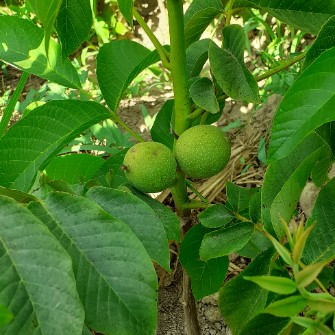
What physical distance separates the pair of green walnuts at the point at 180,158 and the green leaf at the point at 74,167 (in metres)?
0.20

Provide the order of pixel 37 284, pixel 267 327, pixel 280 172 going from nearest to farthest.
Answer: pixel 37 284
pixel 267 327
pixel 280 172

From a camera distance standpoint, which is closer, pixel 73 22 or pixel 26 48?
pixel 73 22

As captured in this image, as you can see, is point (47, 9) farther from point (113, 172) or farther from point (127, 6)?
point (113, 172)

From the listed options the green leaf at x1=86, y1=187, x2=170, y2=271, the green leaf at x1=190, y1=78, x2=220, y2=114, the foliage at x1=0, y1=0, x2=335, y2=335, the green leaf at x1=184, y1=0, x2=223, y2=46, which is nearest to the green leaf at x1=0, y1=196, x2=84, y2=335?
the foliage at x1=0, y1=0, x2=335, y2=335

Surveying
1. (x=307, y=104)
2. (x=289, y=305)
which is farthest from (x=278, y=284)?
(x=307, y=104)

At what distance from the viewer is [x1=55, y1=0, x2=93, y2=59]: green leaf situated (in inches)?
34.9

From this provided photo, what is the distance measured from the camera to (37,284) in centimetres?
59

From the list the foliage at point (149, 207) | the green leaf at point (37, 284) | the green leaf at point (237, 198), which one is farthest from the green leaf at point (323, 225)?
the green leaf at point (37, 284)

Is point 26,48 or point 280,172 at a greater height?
point 26,48

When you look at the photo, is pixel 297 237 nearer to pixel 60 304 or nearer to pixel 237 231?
pixel 60 304

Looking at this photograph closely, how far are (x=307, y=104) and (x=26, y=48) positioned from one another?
2.14 feet

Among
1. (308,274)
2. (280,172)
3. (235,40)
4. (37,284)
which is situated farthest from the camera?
(235,40)

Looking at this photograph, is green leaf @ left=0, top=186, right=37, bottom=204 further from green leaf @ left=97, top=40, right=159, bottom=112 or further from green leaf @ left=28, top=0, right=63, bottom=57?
green leaf @ left=97, top=40, right=159, bottom=112

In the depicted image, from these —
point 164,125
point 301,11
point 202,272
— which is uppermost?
point 301,11
